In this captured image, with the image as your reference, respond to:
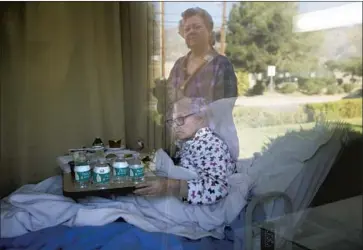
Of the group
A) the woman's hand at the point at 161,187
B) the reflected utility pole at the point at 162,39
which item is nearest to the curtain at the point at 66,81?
the reflected utility pole at the point at 162,39

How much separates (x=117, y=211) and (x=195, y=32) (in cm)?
51

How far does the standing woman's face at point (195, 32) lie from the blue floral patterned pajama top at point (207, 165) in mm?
237

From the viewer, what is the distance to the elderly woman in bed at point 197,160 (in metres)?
0.90

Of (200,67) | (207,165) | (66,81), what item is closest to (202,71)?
(200,67)

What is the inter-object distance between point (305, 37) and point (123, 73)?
1.79 feet

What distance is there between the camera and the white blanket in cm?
84

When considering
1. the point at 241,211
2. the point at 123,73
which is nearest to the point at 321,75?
the point at 241,211

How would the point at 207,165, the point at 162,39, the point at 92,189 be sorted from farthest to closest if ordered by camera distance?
the point at 162,39 < the point at 207,165 < the point at 92,189

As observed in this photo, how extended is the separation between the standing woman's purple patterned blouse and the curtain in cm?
10

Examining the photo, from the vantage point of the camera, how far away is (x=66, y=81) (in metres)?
1.00

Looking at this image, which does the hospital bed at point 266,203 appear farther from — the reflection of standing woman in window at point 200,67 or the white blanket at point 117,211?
the reflection of standing woman in window at point 200,67

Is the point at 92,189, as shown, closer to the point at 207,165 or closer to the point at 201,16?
the point at 207,165

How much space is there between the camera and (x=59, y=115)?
98cm

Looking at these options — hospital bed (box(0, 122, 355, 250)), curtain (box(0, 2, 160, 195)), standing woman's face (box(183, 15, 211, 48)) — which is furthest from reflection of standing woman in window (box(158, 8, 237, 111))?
hospital bed (box(0, 122, 355, 250))
